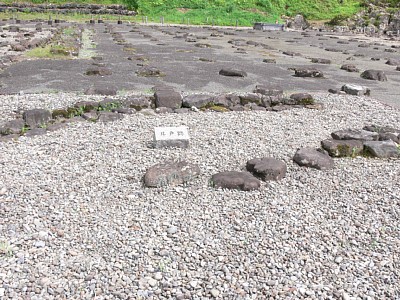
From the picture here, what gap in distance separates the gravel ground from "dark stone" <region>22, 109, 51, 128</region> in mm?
817

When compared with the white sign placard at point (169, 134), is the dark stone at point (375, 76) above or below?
above

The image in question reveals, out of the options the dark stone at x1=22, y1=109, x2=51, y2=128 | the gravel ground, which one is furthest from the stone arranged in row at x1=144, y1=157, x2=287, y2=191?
the dark stone at x1=22, y1=109, x2=51, y2=128

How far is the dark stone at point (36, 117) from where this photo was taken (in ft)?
26.5

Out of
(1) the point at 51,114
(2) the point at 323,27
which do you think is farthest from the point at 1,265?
(2) the point at 323,27

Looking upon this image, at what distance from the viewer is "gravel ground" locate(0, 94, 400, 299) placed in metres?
3.77

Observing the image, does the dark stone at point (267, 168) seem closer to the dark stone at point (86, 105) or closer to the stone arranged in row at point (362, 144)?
the stone arranged in row at point (362, 144)

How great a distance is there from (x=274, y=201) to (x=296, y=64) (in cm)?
1385

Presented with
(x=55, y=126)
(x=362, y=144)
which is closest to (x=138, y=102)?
(x=55, y=126)

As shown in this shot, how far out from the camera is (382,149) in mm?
6965

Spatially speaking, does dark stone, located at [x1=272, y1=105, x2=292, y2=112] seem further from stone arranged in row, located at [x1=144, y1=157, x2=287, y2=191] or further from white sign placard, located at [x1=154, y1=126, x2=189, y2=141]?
stone arranged in row, located at [x1=144, y1=157, x2=287, y2=191]

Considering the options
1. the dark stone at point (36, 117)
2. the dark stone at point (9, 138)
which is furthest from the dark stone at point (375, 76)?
the dark stone at point (9, 138)

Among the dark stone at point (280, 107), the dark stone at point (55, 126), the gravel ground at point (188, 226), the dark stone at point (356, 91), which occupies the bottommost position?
the gravel ground at point (188, 226)

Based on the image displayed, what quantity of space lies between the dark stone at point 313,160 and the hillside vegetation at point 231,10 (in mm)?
38819

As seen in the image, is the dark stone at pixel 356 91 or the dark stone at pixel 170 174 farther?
the dark stone at pixel 356 91
